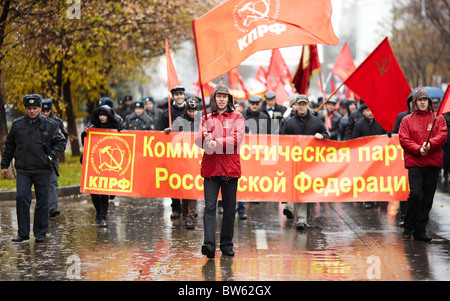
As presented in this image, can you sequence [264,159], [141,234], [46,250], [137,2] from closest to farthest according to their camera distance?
[46,250]
[141,234]
[264,159]
[137,2]

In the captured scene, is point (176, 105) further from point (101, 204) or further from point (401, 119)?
point (401, 119)

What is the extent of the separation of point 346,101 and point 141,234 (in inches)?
328

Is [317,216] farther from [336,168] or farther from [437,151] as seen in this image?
[437,151]

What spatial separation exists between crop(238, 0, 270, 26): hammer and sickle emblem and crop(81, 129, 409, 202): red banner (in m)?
2.43

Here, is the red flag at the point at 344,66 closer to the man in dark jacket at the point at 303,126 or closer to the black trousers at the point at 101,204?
the man in dark jacket at the point at 303,126

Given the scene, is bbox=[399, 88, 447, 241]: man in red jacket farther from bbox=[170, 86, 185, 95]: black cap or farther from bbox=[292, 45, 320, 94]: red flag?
bbox=[292, 45, 320, 94]: red flag

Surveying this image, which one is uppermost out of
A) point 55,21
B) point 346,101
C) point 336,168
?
point 55,21

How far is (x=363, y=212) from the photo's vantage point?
12844 mm

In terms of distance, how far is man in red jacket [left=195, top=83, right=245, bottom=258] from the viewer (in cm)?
845

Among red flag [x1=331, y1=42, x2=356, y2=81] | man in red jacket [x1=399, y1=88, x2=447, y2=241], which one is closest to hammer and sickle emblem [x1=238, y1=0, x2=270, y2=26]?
man in red jacket [x1=399, y1=88, x2=447, y2=241]

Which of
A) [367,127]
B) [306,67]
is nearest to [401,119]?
[367,127]

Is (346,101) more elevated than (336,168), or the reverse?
(346,101)
